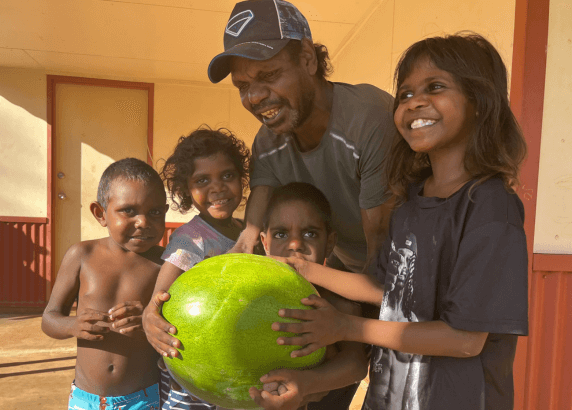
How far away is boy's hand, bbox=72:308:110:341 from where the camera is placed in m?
1.68

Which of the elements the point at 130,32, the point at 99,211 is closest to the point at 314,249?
the point at 99,211

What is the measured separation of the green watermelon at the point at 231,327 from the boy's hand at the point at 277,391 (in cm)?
2

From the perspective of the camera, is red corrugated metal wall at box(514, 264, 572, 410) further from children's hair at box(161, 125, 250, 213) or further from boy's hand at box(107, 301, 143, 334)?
boy's hand at box(107, 301, 143, 334)

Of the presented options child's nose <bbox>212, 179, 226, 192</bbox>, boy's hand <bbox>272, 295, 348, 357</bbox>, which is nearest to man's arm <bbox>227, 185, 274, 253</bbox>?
child's nose <bbox>212, 179, 226, 192</bbox>

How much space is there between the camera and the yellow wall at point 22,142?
636 cm

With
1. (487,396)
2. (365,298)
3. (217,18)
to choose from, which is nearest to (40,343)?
(217,18)

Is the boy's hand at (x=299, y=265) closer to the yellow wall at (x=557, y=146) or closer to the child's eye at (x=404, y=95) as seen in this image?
the child's eye at (x=404, y=95)

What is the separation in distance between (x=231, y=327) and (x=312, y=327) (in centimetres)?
19

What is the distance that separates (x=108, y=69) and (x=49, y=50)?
0.86 meters

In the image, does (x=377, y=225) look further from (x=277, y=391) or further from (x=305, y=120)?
(x=277, y=391)

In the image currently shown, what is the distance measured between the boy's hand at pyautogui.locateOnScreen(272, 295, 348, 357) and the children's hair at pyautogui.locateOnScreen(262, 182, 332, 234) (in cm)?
59

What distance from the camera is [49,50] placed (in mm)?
5578

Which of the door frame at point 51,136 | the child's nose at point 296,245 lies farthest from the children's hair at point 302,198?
the door frame at point 51,136

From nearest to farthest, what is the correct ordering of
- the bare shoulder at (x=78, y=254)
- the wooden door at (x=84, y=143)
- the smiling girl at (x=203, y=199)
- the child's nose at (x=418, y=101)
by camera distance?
the child's nose at (x=418, y=101) → the smiling girl at (x=203, y=199) → the bare shoulder at (x=78, y=254) → the wooden door at (x=84, y=143)
